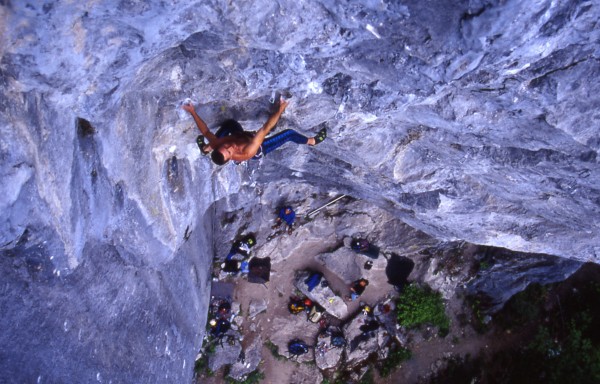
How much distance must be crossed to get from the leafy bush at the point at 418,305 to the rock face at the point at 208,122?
15.6 ft

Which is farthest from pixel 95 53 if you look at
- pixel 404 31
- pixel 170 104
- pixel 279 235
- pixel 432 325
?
pixel 432 325

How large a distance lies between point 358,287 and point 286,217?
3.05 metres

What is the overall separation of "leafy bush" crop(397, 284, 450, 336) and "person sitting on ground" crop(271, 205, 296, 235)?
150 inches

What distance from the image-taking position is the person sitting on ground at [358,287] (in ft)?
38.8

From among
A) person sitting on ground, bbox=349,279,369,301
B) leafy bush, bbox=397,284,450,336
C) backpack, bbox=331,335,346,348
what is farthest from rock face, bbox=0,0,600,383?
backpack, bbox=331,335,346,348

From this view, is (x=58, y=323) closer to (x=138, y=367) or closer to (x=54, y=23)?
(x=138, y=367)

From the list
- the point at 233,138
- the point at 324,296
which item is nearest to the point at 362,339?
the point at 324,296

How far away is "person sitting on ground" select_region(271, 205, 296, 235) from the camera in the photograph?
1063cm

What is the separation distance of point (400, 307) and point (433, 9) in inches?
383

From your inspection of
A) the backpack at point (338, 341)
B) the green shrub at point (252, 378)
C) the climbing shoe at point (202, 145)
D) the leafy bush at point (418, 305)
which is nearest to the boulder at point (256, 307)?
the green shrub at point (252, 378)

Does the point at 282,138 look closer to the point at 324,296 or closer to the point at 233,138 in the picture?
the point at 233,138

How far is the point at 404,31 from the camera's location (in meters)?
3.69

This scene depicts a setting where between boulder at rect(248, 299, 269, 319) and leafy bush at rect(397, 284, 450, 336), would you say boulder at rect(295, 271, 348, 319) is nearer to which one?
boulder at rect(248, 299, 269, 319)

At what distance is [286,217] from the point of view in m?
10.8
